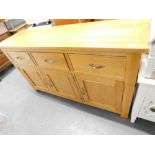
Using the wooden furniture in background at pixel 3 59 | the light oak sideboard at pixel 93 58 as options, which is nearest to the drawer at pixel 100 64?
the light oak sideboard at pixel 93 58

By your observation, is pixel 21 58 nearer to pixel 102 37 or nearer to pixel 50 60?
pixel 50 60

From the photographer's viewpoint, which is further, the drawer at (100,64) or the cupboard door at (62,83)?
the cupboard door at (62,83)

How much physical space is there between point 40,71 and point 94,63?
68 centimetres

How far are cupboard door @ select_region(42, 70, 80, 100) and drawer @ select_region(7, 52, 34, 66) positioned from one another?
7.3 inches

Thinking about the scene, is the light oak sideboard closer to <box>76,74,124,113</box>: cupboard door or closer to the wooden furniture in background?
<box>76,74,124,113</box>: cupboard door

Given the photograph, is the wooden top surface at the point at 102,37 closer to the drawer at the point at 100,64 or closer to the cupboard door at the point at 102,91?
the drawer at the point at 100,64

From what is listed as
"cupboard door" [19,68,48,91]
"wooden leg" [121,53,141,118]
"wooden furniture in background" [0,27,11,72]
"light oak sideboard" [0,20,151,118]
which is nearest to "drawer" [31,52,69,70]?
"light oak sideboard" [0,20,151,118]

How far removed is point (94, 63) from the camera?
0.88 metres

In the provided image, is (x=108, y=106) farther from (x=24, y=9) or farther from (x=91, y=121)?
(x=24, y=9)

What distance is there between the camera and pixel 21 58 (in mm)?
1312

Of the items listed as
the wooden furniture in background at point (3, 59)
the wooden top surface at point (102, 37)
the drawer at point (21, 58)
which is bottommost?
the wooden furniture in background at point (3, 59)

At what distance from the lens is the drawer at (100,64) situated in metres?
0.79

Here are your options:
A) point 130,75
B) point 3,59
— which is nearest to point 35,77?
point 130,75

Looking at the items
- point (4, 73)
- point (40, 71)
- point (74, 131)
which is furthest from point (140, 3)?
point (4, 73)
